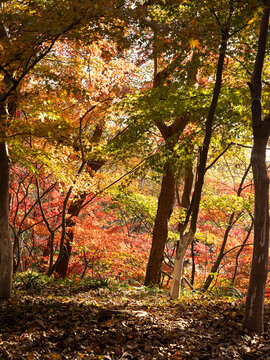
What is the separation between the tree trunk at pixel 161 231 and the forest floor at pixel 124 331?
283cm

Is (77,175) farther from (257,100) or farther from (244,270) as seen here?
(244,270)

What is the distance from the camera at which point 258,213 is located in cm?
445

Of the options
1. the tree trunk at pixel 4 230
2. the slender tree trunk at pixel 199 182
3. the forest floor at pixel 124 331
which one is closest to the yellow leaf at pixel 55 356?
the forest floor at pixel 124 331

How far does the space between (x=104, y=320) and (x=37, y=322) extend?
1001 millimetres

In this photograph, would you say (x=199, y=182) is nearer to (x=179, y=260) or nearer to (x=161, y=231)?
(x=179, y=260)

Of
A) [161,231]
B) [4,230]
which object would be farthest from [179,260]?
[4,230]

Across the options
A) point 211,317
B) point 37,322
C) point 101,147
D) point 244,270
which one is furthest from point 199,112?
point 244,270

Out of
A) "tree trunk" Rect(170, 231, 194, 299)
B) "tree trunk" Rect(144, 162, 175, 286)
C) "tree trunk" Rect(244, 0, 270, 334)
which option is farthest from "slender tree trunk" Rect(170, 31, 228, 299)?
"tree trunk" Rect(144, 162, 175, 286)

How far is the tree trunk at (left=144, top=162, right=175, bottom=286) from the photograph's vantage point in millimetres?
8984

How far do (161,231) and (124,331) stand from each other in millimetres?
A: 4967

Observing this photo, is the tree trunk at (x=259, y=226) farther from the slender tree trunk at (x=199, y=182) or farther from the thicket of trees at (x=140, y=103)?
the slender tree trunk at (x=199, y=182)

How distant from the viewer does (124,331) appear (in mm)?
4203

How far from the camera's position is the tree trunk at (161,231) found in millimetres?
8984

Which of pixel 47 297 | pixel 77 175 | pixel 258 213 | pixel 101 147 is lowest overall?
pixel 47 297
